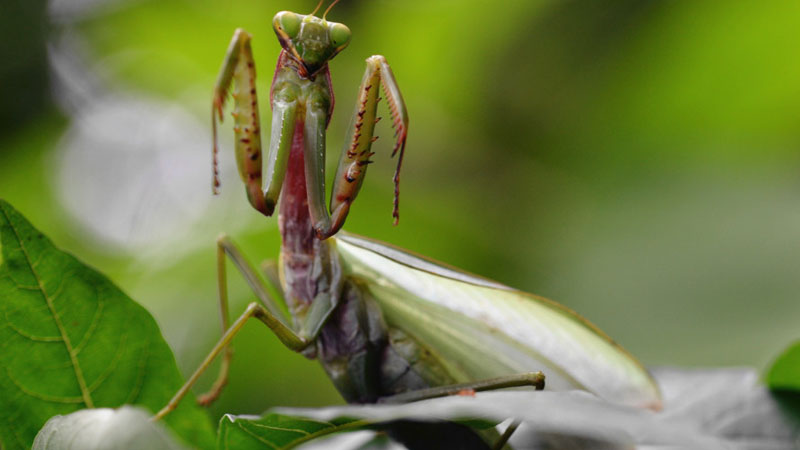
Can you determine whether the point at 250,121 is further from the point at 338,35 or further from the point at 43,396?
the point at 43,396

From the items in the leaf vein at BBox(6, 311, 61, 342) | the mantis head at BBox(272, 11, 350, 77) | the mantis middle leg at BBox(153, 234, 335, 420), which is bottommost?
the mantis middle leg at BBox(153, 234, 335, 420)

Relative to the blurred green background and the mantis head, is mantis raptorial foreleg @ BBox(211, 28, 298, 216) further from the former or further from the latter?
the blurred green background

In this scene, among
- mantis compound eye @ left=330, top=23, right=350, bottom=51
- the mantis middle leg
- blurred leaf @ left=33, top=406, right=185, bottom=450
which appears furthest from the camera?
mantis compound eye @ left=330, top=23, right=350, bottom=51

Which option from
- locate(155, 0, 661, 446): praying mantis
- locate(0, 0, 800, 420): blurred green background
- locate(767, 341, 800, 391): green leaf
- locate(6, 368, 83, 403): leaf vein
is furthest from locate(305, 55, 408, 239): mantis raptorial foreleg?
locate(0, 0, 800, 420): blurred green background

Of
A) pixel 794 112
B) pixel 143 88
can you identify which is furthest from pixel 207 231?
pixel 794 112

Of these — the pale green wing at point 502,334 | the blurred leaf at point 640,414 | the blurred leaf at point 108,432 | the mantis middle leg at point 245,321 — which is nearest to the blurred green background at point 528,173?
the mantis middle leg at point 245,321

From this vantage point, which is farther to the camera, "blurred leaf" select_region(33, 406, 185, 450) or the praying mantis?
the praying mantis

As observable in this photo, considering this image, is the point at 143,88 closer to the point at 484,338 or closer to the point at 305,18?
the point at 305,18

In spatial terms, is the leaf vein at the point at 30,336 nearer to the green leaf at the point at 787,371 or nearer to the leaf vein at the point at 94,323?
the leaf vein at the point at 94,323
